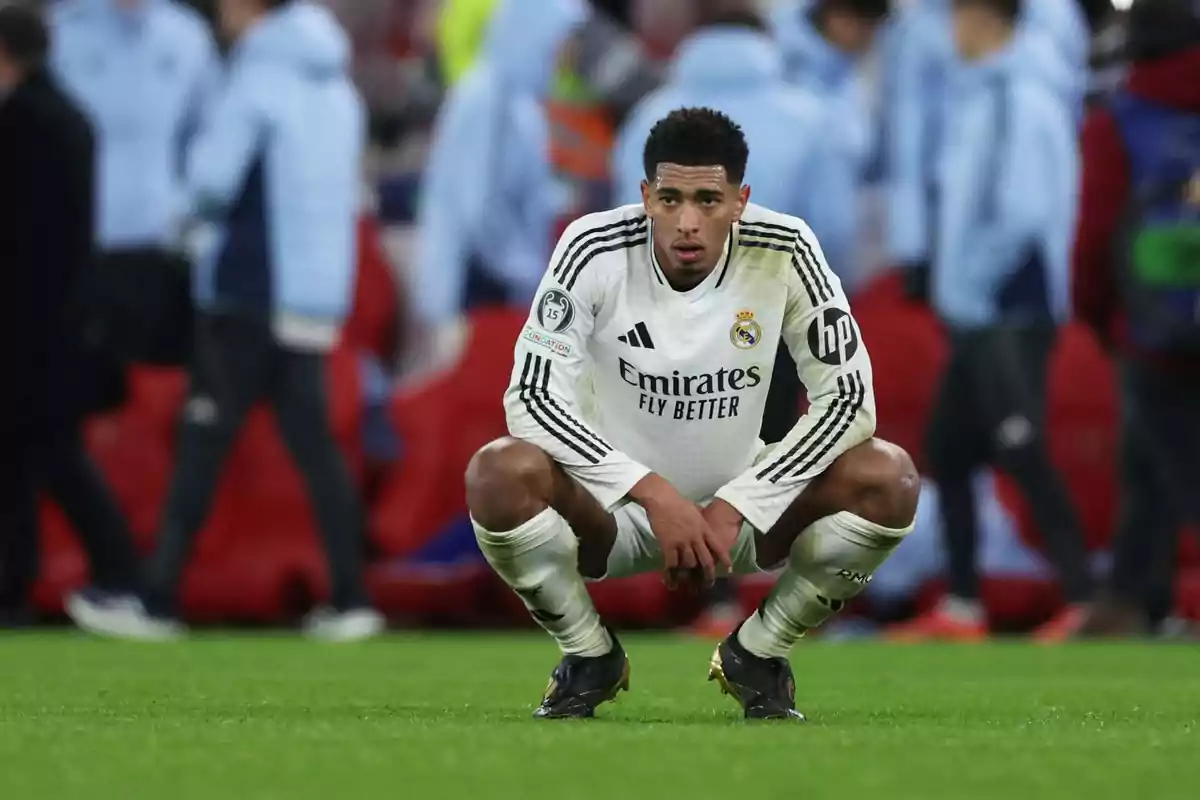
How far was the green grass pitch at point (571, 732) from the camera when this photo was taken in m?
4.35

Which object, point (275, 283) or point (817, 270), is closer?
point (817, 270)

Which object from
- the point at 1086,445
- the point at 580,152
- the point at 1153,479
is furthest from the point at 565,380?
the point at 580,152

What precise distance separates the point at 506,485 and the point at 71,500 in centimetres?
581

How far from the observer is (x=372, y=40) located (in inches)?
722

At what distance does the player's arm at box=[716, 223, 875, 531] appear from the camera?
231 inches

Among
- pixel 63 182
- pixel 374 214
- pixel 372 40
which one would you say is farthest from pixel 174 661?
pixel 372 40

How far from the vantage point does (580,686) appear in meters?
6.00

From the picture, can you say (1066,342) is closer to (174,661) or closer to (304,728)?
(174,661)

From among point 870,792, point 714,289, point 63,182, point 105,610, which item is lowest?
point 105,610

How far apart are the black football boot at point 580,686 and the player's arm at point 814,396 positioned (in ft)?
1.69

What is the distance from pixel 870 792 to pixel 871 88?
10.4 metres

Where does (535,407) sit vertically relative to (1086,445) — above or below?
above

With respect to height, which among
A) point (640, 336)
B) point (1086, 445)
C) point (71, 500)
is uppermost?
point (640, 336)

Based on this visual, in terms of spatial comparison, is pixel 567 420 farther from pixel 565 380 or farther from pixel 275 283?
pixel 275 283
